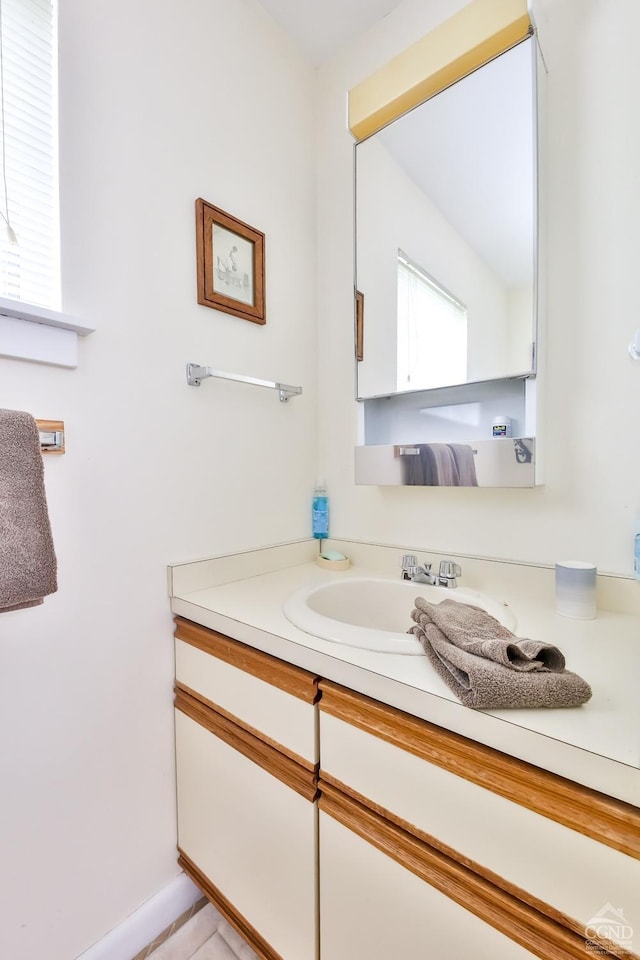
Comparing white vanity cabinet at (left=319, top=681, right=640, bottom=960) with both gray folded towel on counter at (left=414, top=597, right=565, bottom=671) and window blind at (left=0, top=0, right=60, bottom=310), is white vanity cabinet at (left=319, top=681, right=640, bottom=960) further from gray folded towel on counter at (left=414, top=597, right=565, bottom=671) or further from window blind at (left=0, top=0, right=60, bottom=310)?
window blind at (left=0, top=0, right=60, bottom=310)

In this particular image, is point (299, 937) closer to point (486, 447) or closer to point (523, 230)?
point (486, 447)

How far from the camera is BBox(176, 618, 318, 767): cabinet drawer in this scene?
762 millimetres

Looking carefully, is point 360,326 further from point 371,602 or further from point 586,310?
point 371,602

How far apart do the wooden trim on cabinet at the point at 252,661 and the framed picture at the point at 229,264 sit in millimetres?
842

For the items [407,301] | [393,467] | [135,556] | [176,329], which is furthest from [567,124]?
[135,556]

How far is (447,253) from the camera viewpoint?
1.10 m

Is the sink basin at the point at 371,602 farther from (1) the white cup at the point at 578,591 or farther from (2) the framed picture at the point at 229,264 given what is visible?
(2) the framed picture at the point at 229,264

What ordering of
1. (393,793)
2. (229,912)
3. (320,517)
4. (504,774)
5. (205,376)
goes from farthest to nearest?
(320,517) < (205,376) < (229,912) < (393,793) < (504,774)

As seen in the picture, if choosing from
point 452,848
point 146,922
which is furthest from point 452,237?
point 146,922

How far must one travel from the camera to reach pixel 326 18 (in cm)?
127

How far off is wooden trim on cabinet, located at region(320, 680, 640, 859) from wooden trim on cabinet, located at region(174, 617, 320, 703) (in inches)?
2.7

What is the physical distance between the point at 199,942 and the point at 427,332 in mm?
1628

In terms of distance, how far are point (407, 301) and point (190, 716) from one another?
1239 mm

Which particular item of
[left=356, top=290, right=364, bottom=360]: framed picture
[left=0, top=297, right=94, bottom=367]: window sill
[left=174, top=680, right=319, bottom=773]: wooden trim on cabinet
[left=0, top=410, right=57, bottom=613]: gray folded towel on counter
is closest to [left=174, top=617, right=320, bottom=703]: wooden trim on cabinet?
[left=174, top=680, right=319, bottom=773]: wooden trim on cabinet
